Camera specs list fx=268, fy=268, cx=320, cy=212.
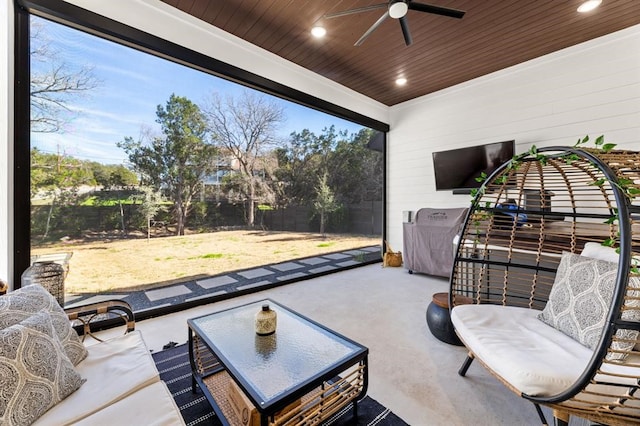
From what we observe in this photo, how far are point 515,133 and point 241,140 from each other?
3838mm

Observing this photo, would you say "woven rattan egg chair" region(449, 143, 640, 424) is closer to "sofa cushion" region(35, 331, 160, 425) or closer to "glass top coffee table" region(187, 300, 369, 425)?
"glass top coffee table" region(187, 300, 369, 425)

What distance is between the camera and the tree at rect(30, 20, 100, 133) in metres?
2.21

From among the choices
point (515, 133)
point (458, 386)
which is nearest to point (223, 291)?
point (458, 386)

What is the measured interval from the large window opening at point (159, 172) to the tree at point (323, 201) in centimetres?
5

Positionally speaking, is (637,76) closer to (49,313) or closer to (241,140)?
(241,140)

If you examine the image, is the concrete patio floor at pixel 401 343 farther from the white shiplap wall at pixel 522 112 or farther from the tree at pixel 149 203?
the white shiplap wall at pixel 522 112

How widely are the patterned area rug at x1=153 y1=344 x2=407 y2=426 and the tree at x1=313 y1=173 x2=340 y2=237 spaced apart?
301cm

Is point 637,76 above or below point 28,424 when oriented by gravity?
above

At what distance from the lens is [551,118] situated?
3533 millimetres

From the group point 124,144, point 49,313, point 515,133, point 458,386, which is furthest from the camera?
point 515,133

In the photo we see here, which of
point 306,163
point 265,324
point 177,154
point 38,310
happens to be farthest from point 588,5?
point 38,310

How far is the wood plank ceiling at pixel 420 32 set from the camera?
2.67 m

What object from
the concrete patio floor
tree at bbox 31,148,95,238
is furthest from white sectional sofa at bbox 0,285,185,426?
tree at bbox 31,148,95,238

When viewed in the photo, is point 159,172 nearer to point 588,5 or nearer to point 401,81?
point 401,81
